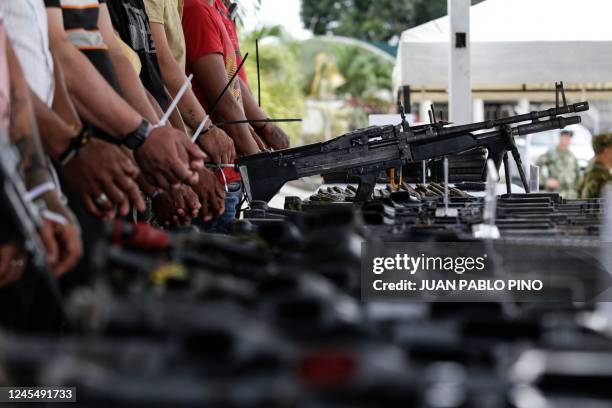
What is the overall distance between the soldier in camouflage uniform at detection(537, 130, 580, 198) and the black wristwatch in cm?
762

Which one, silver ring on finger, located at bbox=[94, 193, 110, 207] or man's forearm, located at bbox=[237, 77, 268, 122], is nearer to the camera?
silver ring on finger, located at bbox=[94, 193, 110, 207]

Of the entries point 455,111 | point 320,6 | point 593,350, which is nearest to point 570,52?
point 455,111

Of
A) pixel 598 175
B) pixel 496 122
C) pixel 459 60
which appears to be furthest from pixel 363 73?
pixel 598 175

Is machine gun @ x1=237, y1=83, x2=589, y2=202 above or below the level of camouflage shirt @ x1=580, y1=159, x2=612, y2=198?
above

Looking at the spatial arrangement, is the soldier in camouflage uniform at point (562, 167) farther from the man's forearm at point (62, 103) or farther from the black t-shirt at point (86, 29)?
the man's forearm at point (62, 103)

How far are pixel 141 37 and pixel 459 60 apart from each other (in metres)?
4.56

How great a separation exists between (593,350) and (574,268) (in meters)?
0.89

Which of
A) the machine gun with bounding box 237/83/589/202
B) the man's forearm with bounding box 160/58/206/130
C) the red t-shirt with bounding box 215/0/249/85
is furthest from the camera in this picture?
the red t-shirt with bounding box 215/0/249/85

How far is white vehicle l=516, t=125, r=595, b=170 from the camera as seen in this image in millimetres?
14258

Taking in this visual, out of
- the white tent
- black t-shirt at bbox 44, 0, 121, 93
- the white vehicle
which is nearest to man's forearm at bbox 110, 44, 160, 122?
black t-shirt at bbox 44, 0, 121, 93

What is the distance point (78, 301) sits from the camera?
1400mm

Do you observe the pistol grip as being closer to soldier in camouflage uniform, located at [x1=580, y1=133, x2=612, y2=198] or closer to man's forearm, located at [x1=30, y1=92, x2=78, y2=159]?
soldier in camouflage uniform, located at [x1=580, y1=133, x2=612, y2=198]

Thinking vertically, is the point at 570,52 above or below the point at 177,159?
above

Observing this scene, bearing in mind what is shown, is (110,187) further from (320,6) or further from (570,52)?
(320,6)
